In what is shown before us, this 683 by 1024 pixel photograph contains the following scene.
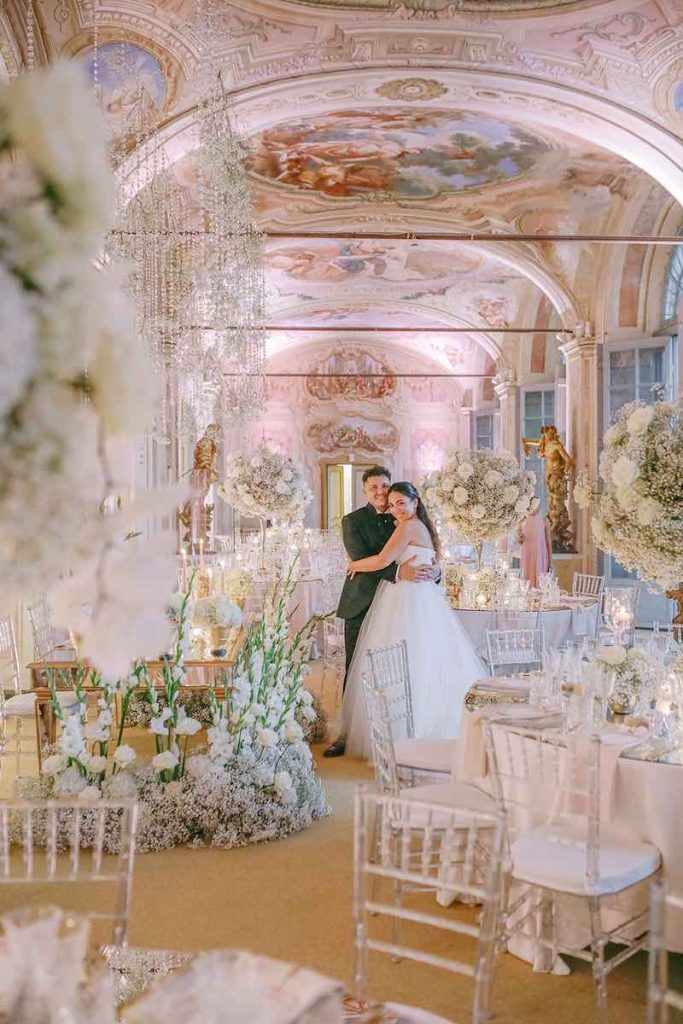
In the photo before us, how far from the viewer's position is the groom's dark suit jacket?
674 cm

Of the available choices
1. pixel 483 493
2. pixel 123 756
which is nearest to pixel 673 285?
pixel 483 493

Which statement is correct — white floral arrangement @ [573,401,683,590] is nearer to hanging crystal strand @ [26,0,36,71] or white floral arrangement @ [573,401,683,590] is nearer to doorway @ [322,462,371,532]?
hanging crystal strand @ [26,0,36,71]

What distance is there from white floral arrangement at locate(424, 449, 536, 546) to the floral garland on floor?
128 inches

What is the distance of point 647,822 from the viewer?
349cm

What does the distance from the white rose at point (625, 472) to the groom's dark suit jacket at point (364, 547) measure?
2.85 m

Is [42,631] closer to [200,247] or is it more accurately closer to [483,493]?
[483,493]

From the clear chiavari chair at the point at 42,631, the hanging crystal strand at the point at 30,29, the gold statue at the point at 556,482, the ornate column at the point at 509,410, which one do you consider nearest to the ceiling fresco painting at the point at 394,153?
the hanging crystal strand at the point at 30,29

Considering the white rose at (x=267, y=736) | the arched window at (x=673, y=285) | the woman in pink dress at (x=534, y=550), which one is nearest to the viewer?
the white rose at (x=267, y=736)

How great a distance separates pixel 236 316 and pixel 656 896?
25.1 feet

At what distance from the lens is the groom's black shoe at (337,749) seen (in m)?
6.66

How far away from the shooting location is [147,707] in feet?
23.9

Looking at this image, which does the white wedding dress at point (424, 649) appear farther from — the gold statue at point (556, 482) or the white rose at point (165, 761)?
the gold statue at point (556, 482)

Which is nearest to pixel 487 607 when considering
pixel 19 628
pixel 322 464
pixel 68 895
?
pixel 19 628

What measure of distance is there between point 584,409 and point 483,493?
560cm
